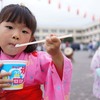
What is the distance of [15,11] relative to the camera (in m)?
1.51

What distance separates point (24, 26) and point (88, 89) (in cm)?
358

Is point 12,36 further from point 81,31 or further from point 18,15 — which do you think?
point 81,31

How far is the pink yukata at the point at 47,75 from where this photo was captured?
145 centimetres

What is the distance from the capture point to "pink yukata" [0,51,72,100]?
1.45m

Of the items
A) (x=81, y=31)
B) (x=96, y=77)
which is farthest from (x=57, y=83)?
(x=81, y=31)

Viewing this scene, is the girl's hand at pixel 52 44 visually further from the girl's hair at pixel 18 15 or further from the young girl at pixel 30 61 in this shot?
the girl's hair at pixel 18 15

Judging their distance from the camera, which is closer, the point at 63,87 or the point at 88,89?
the point at 63,87

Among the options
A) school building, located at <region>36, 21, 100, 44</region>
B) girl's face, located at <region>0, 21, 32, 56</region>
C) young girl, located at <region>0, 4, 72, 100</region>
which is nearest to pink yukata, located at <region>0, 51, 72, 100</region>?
young girl, located at <region>0, 4, 72, 100</region>

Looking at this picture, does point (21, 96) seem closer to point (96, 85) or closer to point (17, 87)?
point (17, 87)

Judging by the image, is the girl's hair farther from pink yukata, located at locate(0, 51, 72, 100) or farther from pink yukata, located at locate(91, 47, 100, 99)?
pink yukata, located at locate(91, 47, 100, 99)

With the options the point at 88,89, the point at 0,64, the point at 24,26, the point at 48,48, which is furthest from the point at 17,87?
the point at 88,89

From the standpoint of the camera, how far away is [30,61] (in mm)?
1565

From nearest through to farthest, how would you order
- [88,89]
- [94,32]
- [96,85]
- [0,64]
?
[0,64]
[96,85]
[88,89]
[94,32]

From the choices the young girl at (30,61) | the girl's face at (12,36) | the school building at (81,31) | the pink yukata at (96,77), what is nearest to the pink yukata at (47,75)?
the young girl at (30,61)
